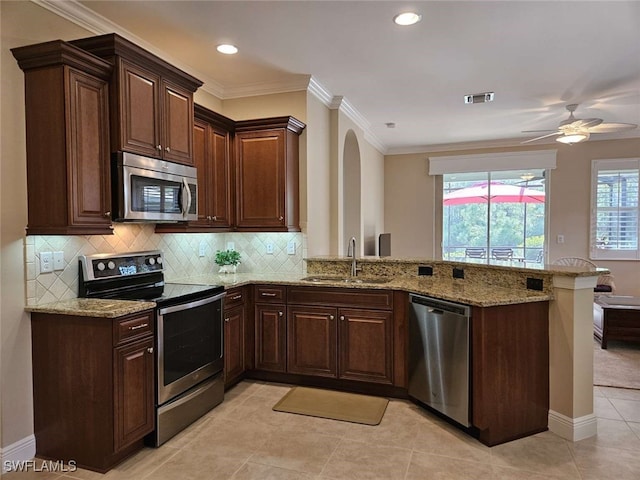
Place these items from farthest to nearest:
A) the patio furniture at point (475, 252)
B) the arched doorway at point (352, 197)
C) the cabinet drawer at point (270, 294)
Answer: the patio furniture at point (475, 252) < the arched doorway at point (352, 197) < the cabinet drawer at point (270, 294)

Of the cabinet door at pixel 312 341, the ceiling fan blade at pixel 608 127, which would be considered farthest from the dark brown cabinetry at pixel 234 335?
the ceiling fan blade at pixel 608 127

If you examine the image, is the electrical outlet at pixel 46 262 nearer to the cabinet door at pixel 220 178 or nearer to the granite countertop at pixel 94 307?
the granite countertop at pixel 94 307

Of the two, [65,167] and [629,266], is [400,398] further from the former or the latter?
A: [629,266]

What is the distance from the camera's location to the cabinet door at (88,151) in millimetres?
2336

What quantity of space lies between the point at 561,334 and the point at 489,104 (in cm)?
321

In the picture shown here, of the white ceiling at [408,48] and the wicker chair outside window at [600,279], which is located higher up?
the white ceiling at [408,48]

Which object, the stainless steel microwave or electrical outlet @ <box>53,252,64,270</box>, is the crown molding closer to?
the stainless steel microwave

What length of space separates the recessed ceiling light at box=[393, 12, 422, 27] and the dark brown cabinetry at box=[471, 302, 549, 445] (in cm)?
203

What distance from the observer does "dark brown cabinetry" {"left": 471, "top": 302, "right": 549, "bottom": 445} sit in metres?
2.59

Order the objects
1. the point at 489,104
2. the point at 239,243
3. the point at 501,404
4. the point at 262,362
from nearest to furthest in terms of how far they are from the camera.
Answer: the point at 501,404, the point at 262,362, the point at 239,243, the point at 489,104

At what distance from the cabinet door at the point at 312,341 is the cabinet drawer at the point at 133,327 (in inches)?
52.7

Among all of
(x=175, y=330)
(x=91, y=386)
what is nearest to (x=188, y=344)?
(x=175, y=330)

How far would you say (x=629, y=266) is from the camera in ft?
21.2

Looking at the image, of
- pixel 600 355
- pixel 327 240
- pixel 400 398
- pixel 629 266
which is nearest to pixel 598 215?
pixel 629 266
